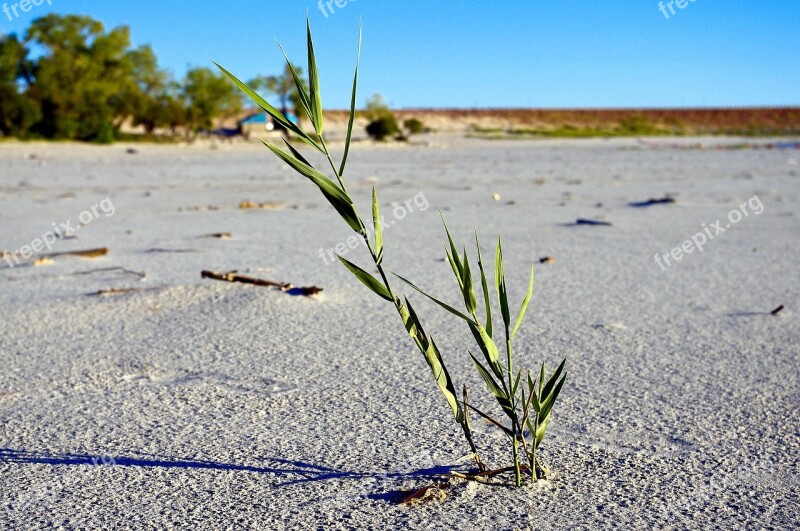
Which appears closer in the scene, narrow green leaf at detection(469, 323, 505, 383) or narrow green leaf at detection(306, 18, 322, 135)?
narrow green leaf at detection(306, 18, 322, 135)

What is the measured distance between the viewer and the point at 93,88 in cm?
2644

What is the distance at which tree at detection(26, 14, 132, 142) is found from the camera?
80.6ft

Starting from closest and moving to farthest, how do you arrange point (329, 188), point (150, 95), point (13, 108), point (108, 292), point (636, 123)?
point (329, 188)
point (108, 292)
point (13, 108)
point (150, 95)
point (636, 123)

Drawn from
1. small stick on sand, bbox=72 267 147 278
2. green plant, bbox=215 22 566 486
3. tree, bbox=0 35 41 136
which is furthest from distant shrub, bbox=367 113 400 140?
green plant, bbox=215 22 566 486

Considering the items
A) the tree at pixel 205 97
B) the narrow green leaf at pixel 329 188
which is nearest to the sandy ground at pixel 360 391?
the narrow green leaf at pixel 329 188

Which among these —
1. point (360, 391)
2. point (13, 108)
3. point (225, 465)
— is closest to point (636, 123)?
point (13, 108)

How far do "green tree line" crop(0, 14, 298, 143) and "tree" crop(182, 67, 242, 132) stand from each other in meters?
0.04

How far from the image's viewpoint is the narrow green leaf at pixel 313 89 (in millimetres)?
1106

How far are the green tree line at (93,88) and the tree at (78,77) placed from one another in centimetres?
3

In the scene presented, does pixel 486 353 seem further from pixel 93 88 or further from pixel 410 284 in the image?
pixel 93 88

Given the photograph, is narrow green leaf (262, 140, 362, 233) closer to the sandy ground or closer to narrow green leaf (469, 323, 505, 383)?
narrow green leaf (469, 323, 505, 383)

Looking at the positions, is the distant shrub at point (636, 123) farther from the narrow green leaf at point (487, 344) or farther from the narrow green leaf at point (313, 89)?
the narrow green leaf at point (313, 89)

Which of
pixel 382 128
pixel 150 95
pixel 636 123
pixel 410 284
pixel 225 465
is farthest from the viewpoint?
pixel 636 123

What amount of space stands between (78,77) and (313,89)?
2876 cm
